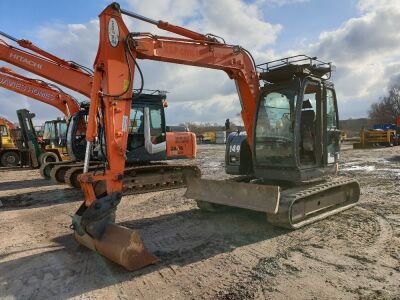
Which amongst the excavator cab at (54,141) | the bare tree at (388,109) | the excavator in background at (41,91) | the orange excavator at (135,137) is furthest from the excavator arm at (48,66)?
the bare tree at (388,109)

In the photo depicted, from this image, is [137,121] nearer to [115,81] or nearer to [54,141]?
[115,81]

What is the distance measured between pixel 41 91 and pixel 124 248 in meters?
11.9

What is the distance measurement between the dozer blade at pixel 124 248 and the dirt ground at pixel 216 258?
138mm

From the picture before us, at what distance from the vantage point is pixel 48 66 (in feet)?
39.5

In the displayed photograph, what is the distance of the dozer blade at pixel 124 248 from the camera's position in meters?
4.55

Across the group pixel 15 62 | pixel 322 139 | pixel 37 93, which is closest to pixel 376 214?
pixel 322 139

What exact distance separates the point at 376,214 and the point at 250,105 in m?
2.90

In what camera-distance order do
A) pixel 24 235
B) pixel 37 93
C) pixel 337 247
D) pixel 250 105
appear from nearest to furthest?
pixel 337 247 → pixel 24 235 → pixel 250 105 → pixel 37 93

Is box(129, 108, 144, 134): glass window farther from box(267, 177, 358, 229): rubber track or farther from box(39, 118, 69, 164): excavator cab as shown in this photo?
box(39, 118, 69, 164): excavator cab

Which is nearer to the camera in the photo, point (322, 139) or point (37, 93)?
point (322, 139)

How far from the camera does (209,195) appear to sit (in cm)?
671

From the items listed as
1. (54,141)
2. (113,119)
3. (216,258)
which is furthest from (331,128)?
(54,141)

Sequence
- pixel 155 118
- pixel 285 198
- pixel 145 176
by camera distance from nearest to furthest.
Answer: pixel 285 198, pixel 145 176, pixel 155 118

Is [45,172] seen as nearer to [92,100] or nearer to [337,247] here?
[92,100]
